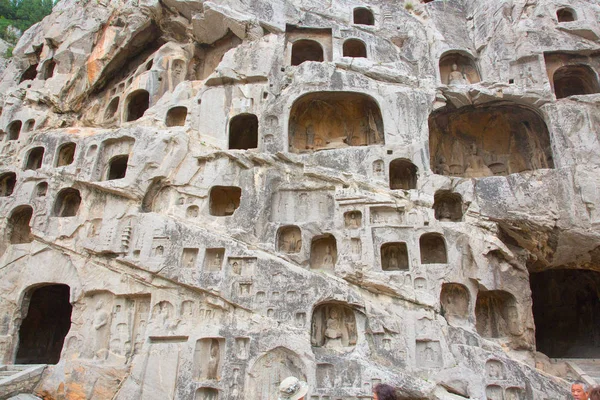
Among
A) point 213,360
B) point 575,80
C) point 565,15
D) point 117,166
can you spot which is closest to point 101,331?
point 213,360

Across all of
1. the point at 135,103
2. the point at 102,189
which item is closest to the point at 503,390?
the point at 102,189

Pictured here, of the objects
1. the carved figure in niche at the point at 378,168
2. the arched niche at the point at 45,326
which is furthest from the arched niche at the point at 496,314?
the arched niche at the point at 45,326

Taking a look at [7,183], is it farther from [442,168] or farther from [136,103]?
[442,168]

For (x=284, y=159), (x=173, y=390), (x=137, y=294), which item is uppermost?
(x=284, y=159)

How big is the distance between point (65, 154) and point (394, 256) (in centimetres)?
1334

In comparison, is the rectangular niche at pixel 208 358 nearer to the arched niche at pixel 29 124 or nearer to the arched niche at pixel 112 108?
the arched niche at pixel 112 108

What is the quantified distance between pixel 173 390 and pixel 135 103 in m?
13.2

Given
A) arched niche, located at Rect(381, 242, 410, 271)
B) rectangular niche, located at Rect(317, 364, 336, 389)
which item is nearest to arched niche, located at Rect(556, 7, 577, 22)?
arched niche, located at Rect(381, 242, 410, 271)

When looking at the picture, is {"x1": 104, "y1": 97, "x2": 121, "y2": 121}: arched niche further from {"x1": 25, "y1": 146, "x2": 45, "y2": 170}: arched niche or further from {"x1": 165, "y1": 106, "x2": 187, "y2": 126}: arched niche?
{"x1": 165, "y1": 106, "x2": 187, "y2": 126}: arched niche

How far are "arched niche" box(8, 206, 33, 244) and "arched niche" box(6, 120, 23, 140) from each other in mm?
4163

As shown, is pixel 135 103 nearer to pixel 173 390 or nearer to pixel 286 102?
pixel 286 102

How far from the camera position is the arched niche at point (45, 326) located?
1828 cm

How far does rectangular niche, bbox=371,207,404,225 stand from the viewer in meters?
15.0

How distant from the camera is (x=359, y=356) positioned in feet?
41.8
